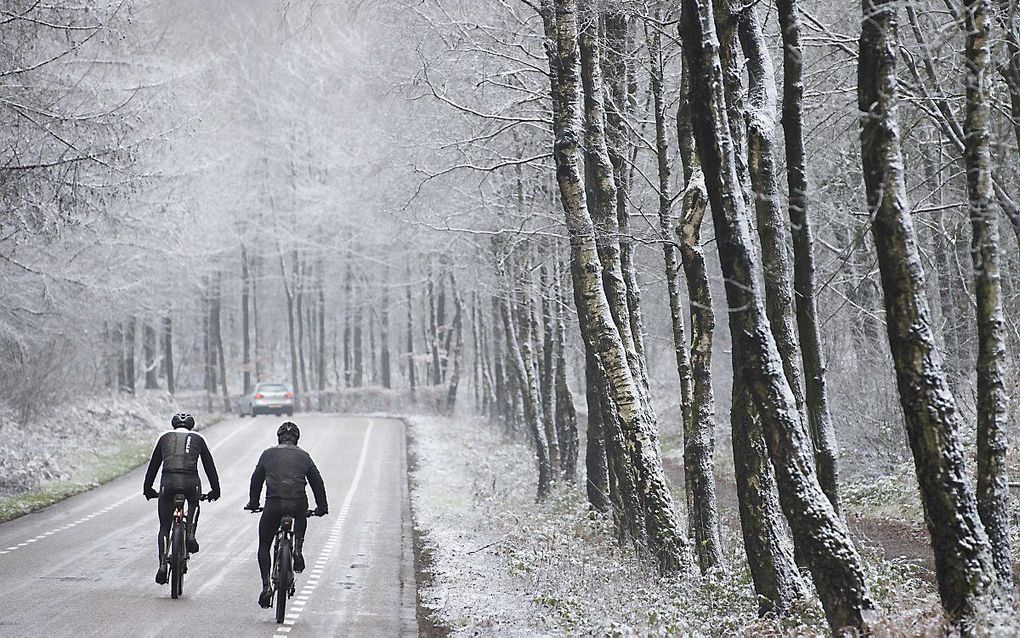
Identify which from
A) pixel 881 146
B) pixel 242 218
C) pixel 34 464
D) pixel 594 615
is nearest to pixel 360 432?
pixel 34 464

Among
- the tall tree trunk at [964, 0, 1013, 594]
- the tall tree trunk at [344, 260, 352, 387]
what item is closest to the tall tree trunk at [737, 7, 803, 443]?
the tall tree trunk at [964, 0, 1013, 594]

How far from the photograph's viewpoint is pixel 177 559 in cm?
1188

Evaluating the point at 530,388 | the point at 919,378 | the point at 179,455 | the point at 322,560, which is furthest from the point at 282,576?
the point at 530,388

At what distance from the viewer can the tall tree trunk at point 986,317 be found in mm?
8329

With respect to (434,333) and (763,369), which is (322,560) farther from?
(434,333)

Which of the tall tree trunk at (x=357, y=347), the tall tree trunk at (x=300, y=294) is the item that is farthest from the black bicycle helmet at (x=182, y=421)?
the tall tree trunk at (x=357, y=347)

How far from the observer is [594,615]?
1014cm

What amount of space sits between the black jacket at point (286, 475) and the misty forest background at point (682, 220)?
3483 mm

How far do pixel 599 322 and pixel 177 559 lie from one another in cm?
540

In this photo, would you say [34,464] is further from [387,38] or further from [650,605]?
[650,605]

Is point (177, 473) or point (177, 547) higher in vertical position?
point (177, 473)

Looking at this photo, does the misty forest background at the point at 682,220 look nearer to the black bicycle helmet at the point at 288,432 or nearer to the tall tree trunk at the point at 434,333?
the black bicycle helmet at the point at 288,432

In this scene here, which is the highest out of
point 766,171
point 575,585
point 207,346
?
point 766,171

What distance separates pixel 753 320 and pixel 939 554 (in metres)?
2.21
